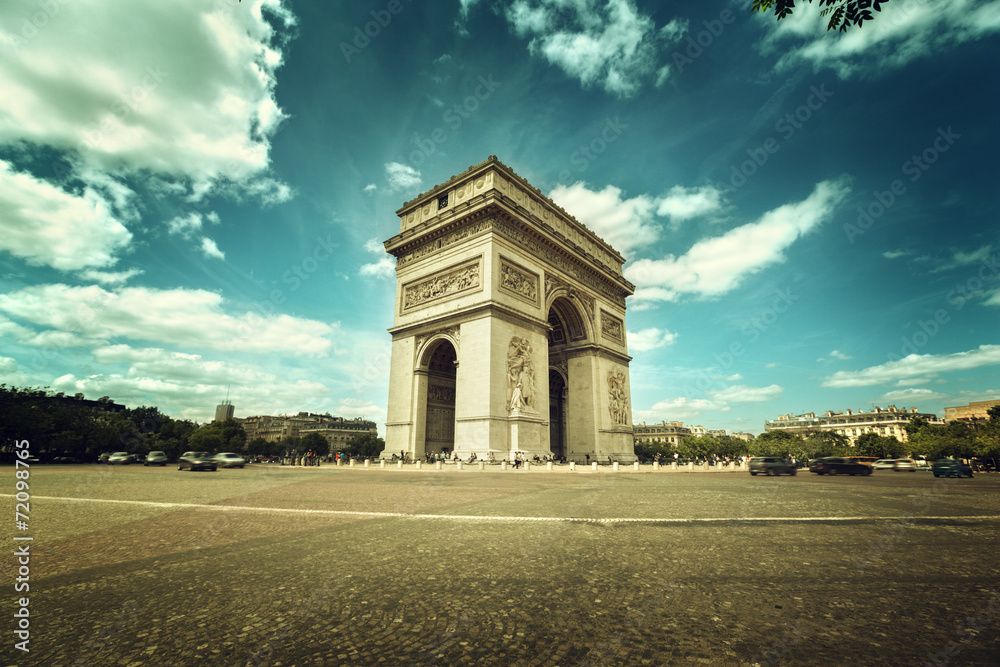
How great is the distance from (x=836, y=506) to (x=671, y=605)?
598 cm

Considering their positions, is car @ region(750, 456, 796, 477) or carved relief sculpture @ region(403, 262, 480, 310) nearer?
car @ region(750, 456, 796, 477)

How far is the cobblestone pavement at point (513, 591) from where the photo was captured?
6.37 ft

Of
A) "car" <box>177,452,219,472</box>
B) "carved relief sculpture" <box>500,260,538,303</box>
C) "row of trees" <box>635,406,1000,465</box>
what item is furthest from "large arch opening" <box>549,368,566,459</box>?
"car" <box>177,452,219,472</box>

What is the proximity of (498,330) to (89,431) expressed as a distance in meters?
42.1

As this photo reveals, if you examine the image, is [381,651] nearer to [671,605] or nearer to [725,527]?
[671,605]

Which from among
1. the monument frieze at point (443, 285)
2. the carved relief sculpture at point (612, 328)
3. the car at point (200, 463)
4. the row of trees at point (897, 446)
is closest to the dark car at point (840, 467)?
the carved relief sculpture at point (612, 328)

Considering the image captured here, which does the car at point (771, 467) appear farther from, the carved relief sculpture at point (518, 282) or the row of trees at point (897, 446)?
the row of trees at point (897, 446)

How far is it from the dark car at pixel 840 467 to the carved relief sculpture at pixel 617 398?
499 inches

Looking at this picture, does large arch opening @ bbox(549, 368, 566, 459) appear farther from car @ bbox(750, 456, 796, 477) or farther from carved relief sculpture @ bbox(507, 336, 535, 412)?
car @ bbox(750, 456, 796, 477)

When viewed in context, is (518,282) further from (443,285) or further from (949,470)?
(949,470)

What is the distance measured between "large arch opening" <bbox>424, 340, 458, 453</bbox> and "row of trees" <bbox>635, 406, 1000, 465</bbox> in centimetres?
2558

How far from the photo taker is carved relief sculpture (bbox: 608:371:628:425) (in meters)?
32.0

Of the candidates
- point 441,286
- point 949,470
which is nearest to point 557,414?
point 441,286

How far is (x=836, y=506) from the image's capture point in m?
6.60
